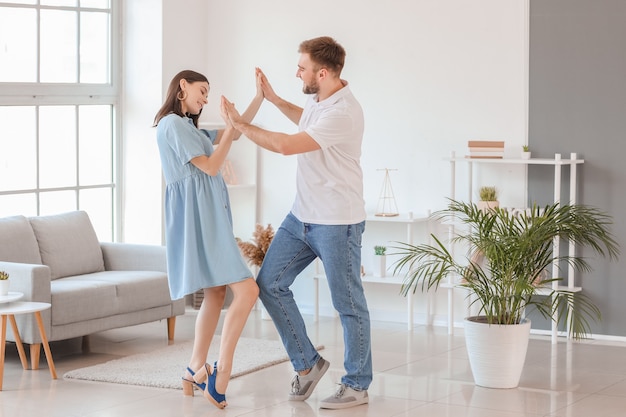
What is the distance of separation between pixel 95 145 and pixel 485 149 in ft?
8.71

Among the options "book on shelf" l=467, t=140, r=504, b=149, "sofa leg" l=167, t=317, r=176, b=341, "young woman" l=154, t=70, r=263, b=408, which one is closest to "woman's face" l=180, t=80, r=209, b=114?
"young woman" l=154, t=70, r=263, b=408

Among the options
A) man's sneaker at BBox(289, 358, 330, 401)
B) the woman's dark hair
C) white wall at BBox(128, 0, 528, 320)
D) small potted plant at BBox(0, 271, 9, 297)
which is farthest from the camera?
white wall at BBox(128, 0, 528, 320)

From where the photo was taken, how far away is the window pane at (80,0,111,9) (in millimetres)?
7228

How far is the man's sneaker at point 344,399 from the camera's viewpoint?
4.75 metres

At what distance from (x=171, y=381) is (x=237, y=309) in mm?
780

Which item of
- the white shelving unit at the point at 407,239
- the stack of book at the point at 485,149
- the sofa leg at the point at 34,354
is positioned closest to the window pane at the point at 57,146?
the sofa leg at the point at 34,354

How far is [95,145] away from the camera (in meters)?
7.37

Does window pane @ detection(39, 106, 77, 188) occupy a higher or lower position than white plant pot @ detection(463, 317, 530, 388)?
higher

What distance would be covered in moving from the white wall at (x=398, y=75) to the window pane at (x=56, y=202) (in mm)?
1054

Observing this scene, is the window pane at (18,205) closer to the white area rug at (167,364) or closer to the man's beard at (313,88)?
the white area rug at (167,364)

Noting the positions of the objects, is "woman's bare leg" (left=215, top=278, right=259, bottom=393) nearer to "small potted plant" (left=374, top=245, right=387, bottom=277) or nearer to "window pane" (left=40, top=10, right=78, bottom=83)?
"small potted plant" (left=374, top=245, right=387, bottom=277)

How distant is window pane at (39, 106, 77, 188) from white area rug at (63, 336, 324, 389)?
5.07 feet

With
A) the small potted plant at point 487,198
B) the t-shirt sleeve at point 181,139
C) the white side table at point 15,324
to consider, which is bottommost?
the white side table at point 15,324

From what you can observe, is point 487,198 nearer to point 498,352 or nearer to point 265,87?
point 498,352
